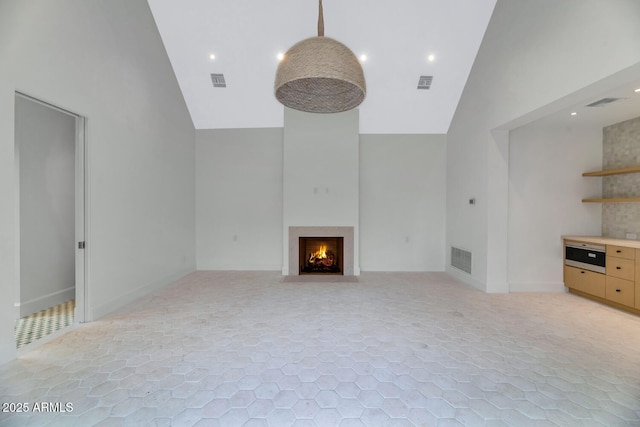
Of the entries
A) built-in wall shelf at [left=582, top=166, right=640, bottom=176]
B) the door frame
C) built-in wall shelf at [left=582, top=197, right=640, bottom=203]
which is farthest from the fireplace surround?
built-in wall shelf at [left=582, top=166, right=640, bottom=176]

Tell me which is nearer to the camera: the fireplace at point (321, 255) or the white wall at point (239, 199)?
the fireplace at point (321, 255)

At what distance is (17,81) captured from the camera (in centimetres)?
228

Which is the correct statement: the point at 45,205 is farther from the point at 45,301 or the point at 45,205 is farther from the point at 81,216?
the point at 45,301

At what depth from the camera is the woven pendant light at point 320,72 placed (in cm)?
169

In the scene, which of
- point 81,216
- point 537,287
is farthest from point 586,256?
point 81,216

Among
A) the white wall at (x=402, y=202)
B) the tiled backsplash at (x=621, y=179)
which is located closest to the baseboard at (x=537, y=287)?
the tiled backsplash at (x=621, y=179)

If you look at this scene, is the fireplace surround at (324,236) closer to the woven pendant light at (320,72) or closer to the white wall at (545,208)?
the white wall at (545,208)

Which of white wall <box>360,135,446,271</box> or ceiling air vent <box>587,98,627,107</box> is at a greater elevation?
ceiling air vent <box>587,98,627,107</box>

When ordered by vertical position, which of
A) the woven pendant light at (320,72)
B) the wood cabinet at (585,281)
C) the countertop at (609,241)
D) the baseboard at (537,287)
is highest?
the woven pendant light at (320,72)

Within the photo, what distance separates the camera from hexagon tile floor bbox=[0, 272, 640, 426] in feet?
5.53

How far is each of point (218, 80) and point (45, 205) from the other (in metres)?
3.18

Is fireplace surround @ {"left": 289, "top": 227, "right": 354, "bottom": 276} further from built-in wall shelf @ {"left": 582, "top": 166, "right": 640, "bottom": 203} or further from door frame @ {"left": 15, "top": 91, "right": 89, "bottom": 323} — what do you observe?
built-in wall shelf @ {"left": 582, "top": 166, "right": 640, "bottom": 203}

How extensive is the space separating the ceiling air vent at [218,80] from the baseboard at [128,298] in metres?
3.53

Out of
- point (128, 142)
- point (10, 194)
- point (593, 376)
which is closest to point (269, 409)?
point (593, 376)
